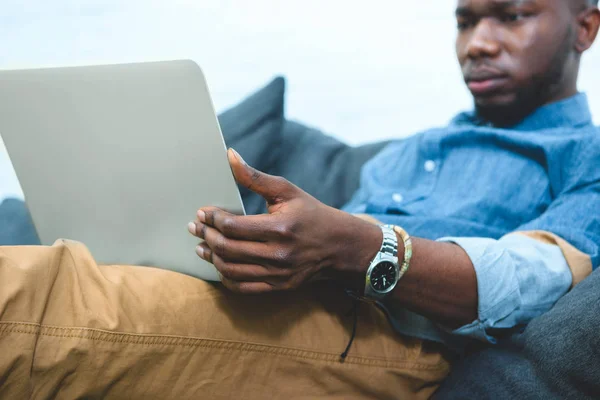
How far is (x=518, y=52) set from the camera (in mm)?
1288

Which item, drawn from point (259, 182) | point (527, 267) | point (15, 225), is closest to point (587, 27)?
point (527, 267)

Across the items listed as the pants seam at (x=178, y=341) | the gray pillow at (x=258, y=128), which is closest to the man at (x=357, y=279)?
the pants seam at (x=178, y=341)

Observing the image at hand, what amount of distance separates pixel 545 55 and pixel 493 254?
1.79ft

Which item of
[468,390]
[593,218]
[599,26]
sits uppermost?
[599,26]

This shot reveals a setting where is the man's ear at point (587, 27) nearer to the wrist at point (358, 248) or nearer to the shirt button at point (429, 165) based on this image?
the shirt button at point (429, 165)

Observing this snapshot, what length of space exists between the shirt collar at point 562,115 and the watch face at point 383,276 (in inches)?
24.6

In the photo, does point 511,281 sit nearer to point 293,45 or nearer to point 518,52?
point 518,52

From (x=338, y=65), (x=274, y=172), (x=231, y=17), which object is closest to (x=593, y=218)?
(x=274, y=172)

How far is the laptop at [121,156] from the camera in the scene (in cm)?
75

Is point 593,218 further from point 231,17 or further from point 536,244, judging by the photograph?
Answer: point 231,17

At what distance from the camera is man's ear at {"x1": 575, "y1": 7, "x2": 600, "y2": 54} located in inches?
53.1

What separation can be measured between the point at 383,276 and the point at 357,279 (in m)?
0.04

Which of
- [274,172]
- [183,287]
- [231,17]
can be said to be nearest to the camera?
[183,287]

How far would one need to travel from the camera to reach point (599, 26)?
137cm
